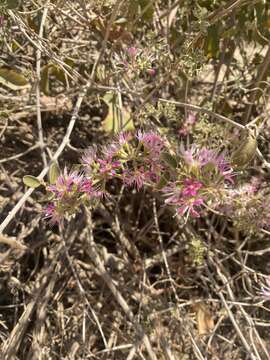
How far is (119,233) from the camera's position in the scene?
1.55 metres

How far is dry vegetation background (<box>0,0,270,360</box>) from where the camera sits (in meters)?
1.35

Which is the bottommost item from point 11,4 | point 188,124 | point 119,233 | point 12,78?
point 119,233

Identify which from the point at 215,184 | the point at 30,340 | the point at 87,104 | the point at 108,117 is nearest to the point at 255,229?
the point at 215,184

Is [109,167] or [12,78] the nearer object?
[109,167]

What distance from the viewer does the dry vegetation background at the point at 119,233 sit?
135cm

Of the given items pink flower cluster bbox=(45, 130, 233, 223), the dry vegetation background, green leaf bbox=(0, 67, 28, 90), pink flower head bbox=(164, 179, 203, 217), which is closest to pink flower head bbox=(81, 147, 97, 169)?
pink flower cluster bbox=(45, 130, 233, 223)

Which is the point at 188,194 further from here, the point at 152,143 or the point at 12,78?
the point at 12,78

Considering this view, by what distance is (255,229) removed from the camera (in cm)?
116

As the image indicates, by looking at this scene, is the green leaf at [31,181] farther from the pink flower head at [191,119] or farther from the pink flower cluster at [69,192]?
the pink flower head at [191,119]

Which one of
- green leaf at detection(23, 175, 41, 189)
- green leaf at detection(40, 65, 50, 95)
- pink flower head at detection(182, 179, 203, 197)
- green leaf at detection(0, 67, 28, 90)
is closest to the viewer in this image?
pink flower head at detection(182, 179, 203, 197)

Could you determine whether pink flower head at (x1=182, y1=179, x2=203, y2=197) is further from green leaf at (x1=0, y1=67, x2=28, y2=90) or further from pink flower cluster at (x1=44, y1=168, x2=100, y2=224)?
green leaf at (x1=0, y1=67, x2=28, y2=90)

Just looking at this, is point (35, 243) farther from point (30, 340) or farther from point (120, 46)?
point (120, 46)

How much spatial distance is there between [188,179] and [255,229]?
1.28 feet

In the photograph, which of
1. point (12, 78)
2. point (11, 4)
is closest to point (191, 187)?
point (11, 4)
